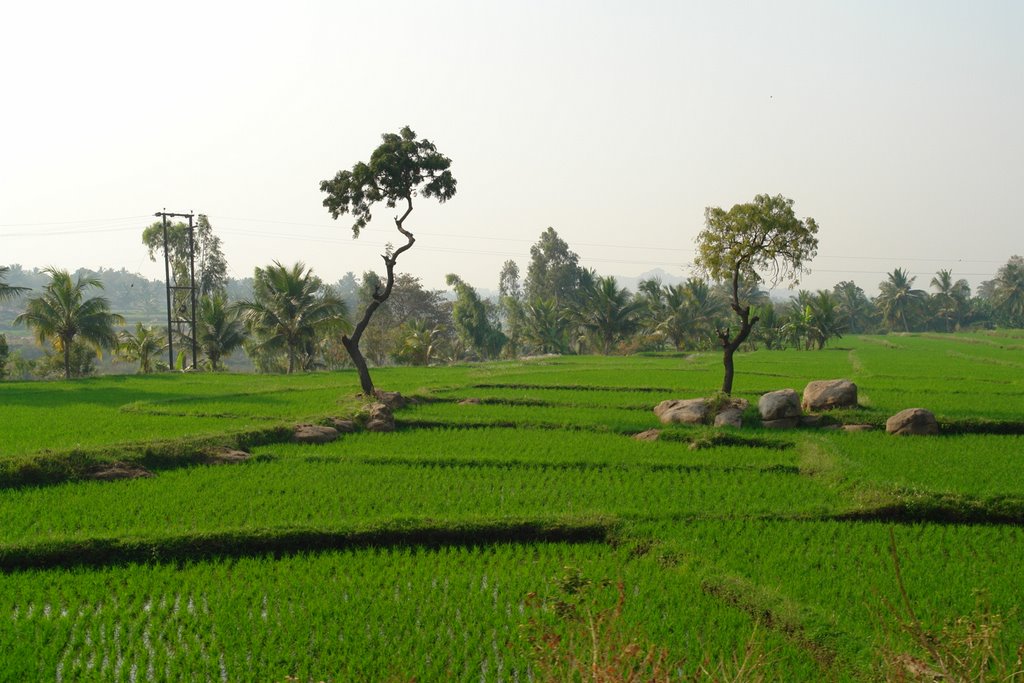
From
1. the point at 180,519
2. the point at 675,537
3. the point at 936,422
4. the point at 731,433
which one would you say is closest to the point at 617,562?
the point at 675,537

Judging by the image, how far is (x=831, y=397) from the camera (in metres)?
13.7

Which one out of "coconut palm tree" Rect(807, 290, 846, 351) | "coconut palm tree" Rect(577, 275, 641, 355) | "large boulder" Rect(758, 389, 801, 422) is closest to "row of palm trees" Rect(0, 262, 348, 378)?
"coconut palm tree" Rect(577, 275, 641, 355)

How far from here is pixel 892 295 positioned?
63125 mm

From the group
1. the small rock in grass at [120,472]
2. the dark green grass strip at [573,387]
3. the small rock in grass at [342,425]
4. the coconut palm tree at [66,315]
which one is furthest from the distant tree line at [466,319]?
the small rock in grass at [120,472]

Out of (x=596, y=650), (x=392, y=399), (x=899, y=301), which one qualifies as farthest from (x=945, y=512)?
(x=899, y=301)

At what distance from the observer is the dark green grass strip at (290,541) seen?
7.00 m

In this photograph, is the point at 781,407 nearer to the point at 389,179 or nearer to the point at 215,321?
the point at 389,179

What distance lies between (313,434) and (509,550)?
19.3 ft

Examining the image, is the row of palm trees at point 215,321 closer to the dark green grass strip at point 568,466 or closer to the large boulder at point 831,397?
the dark green grass strip at point 568,466

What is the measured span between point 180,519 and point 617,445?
635 cm

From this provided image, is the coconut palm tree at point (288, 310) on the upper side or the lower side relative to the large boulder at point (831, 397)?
upper

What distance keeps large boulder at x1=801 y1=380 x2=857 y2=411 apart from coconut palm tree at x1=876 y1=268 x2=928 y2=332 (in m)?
54.1

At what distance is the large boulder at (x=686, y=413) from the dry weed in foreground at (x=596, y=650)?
24.0ft

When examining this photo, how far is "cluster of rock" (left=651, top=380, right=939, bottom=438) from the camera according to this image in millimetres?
12508
